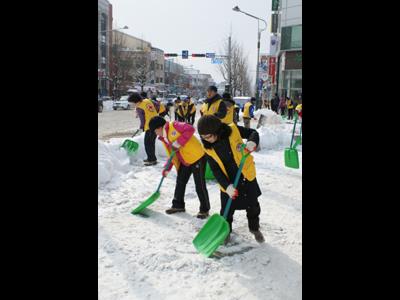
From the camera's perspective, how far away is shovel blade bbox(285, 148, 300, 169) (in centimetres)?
641

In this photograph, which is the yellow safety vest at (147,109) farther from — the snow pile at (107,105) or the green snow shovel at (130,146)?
the snow pile at (107,105)

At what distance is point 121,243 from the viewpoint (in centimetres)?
356

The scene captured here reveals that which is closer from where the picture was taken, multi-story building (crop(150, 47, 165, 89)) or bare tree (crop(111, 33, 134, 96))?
bare tree (crop(111, 33, 134, 96))

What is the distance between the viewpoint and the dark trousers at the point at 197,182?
4340 mm

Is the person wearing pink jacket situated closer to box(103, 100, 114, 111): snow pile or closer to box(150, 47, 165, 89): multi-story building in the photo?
box(103, 100, 114, 111): snow pile

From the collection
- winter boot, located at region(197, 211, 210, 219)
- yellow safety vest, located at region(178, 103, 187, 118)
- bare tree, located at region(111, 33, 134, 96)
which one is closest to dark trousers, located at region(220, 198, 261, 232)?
winter boot, located at region(197, 211, 210, 219)

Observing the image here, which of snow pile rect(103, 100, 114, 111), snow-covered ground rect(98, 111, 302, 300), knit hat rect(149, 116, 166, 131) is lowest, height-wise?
snow-covered ground rect(98, 111, 302, 300)

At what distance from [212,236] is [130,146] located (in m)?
4.59

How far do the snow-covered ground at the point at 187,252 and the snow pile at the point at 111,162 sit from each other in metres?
0.03

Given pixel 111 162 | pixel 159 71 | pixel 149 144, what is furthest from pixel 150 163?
pixel 159 71

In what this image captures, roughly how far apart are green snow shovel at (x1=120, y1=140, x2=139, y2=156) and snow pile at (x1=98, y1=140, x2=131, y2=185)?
14 centimetres
